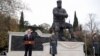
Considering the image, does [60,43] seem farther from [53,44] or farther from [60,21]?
[60,21]

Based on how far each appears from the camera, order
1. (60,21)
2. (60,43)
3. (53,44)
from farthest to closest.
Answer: (60,21)
(60,43)
(53,44)

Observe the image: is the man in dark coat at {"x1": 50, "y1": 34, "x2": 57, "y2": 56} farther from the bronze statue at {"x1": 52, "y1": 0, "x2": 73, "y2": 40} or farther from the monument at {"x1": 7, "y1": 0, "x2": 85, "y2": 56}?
the bronze statue at {"x1": 52, "y1": 0, "x2": 73, "y2": 40}

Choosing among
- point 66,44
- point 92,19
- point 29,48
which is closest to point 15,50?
point 66,44

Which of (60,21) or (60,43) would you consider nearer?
(60,43)

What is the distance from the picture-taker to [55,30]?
18.4 meters

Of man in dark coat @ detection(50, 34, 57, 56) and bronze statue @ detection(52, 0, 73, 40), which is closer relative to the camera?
man in dark coat @ detection(50, 34, 57, 56)

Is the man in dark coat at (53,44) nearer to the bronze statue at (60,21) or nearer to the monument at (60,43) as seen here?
the monument at (60,43)

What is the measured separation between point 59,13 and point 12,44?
7039mm

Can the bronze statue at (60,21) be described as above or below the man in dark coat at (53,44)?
above

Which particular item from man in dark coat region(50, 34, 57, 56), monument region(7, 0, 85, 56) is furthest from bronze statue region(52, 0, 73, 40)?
man in dark coat region(50, 34, 57, 56)

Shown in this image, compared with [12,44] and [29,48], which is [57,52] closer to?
[29,48]

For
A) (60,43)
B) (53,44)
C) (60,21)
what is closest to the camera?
(53,44)

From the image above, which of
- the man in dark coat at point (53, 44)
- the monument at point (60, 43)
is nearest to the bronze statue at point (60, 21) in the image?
the monument at point (60, 43)

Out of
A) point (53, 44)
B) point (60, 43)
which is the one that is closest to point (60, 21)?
point (60, 43)
